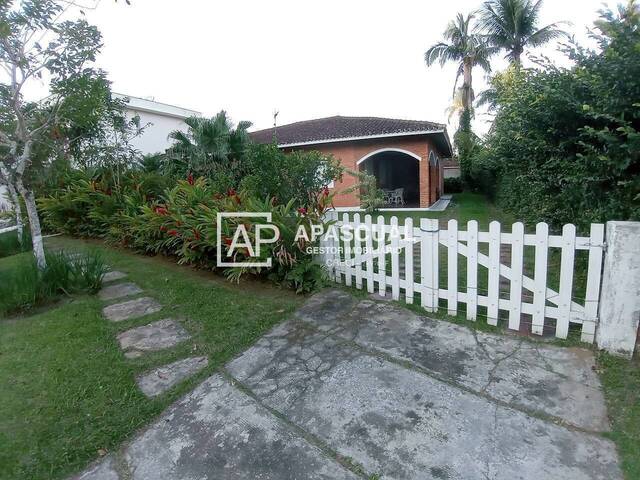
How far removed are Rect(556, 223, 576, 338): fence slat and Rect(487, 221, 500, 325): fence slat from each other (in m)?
0.48

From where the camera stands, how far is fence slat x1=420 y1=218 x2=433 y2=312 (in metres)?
Result: 3.70

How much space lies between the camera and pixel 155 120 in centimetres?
2031

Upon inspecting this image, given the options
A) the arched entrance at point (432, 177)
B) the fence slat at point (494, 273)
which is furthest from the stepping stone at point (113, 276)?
the arched entrance at point (432, 177)

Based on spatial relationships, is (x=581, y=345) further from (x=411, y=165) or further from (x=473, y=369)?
(x=411, y=165)

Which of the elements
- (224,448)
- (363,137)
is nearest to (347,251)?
(224,448)

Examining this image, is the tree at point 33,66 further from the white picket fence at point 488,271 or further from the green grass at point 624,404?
the green grass at point 624,404

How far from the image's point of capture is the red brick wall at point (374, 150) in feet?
47.2

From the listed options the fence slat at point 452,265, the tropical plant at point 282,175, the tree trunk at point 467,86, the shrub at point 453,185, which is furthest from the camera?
the tree trunk at point 467,86

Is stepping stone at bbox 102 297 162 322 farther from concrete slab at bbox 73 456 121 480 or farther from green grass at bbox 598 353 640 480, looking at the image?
green grass at bbox 598 353 640 480

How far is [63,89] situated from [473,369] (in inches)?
223

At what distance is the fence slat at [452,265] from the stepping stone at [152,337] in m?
2.62

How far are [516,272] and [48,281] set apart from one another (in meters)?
5.35

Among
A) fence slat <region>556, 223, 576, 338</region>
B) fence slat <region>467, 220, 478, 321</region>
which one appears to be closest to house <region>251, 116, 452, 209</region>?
fence slat <region>467, 220, 478, 321</region>

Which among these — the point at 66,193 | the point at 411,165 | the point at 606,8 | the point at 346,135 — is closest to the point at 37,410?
the point at 606,8
